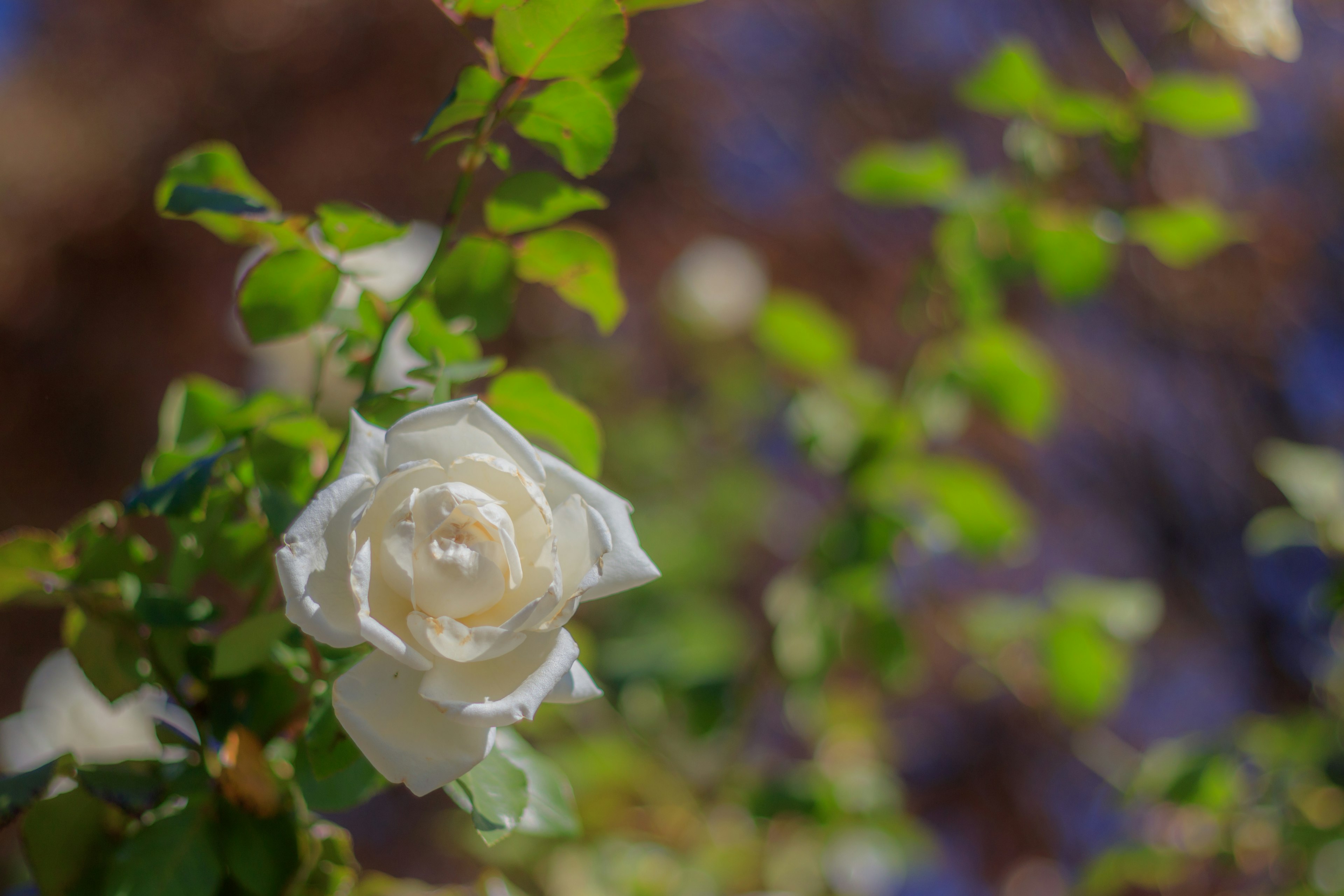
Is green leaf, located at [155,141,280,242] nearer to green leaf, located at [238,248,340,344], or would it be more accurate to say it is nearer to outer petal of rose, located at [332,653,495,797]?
green leaf, located at [238,248,340,344]

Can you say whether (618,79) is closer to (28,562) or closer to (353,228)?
(353,228)

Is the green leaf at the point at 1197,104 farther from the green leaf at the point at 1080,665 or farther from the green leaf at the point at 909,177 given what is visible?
the green leaf at the point at 1080,665

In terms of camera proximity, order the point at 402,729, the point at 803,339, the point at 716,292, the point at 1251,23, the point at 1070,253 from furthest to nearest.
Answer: the point at 716,292 < the point at 803,339 < the point at 1070,253 < the point at 1251,23 < the point at 402,729

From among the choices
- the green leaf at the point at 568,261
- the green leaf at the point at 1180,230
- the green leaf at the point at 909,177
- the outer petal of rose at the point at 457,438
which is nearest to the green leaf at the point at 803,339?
the green leaf at the point at 909,177

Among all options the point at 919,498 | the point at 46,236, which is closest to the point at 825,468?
the point at 919,498

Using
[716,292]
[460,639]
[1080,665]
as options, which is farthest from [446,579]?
[716,292]

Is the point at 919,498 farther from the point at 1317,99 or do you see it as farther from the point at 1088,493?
the point at 1317,99
